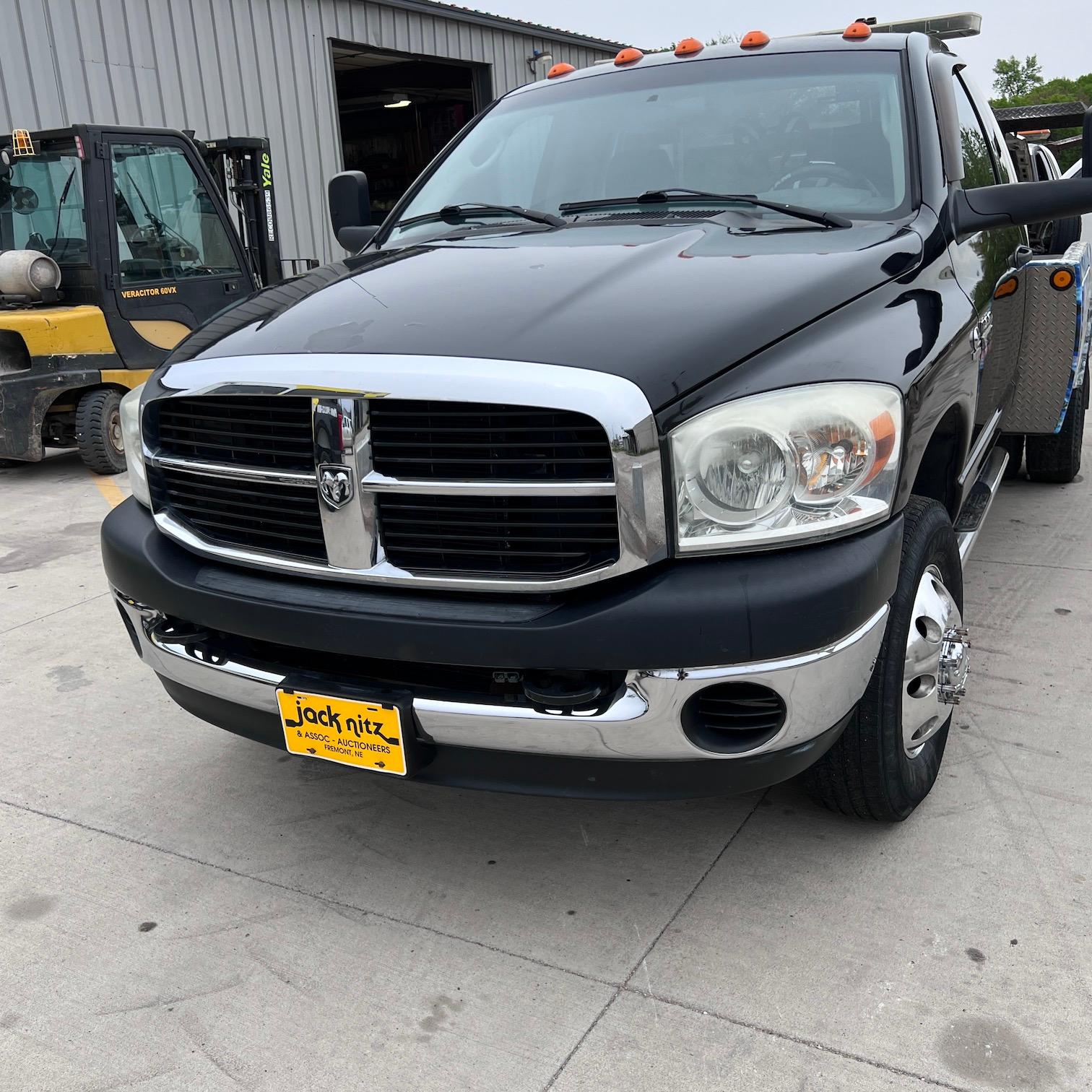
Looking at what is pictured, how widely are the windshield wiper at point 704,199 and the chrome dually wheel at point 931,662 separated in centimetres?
92

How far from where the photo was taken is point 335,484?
6.80 ft

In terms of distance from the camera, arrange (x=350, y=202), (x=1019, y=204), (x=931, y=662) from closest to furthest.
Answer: (x=931, y=662) → (x=1019, y=204) → (x=350, y=202)

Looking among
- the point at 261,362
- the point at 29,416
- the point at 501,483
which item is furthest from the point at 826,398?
the point at 29,416

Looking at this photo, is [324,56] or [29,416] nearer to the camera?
[29,416]

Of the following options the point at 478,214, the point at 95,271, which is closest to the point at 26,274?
the point at 95,271

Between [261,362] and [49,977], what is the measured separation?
4.42 feet

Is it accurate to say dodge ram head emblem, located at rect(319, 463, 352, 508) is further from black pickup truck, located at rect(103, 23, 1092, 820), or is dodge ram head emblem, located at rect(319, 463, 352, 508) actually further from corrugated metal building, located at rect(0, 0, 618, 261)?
corrugated metal building, located at rect(0, 0, 618, 261)

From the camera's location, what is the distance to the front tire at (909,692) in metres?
2.23

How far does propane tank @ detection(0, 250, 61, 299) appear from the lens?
7.02 metres

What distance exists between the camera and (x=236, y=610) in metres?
2.21

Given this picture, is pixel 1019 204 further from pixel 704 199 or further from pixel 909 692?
pixel 909 692

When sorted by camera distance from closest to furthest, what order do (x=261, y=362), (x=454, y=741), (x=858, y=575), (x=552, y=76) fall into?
(x=858, y=575), (x=454, y=741), (x=261, y=362), (x=552, y=76)

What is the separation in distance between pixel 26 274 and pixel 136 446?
5290mm

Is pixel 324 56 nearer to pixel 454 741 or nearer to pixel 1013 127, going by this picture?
pixel 1013 127
